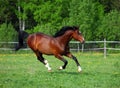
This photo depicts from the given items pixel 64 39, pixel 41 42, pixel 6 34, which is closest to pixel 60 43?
pixel 64 39

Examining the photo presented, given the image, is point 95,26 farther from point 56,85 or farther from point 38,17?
point 56,85

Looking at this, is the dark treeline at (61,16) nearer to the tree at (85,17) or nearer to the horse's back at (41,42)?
the tree at (85,17)

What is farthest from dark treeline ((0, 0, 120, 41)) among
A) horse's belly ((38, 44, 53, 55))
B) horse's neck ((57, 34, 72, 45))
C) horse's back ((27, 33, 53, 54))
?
horse's neck ((57, 34, 72, 45))

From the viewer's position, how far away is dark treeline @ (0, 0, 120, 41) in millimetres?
43031

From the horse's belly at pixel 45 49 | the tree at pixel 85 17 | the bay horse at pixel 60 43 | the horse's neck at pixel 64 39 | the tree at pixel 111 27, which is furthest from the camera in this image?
the tree at pixel 85 17

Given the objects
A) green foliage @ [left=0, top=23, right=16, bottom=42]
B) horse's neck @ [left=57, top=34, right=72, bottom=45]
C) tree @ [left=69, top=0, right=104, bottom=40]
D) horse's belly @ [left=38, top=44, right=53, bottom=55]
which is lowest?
green foliage @ [left=0, top=23, right=16, bottom=42]

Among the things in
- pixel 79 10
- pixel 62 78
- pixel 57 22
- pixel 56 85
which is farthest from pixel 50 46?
pixel 57 22

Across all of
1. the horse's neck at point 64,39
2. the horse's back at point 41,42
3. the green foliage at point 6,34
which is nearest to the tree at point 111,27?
the green foliage at point 6,34

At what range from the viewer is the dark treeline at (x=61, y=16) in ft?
141

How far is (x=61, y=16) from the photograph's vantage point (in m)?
53.1

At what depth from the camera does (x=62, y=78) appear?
1362 cm

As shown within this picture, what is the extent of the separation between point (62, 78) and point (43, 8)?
3739 cm

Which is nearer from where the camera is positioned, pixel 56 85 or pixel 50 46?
pixel 56 85

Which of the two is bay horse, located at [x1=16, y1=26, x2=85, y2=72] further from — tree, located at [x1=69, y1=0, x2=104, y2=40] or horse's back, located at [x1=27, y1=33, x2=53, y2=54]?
tree, located at [x1=69, y1=0, x2=104, y2=40]
